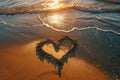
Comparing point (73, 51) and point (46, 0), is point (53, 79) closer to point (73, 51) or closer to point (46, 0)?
point (73, 51)

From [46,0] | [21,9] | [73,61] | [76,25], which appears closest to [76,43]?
[73,61]

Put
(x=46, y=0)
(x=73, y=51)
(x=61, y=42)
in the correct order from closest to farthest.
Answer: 1. (x=73, y=51)
2. (x=61, y=42)
3. (x=46, y=0)

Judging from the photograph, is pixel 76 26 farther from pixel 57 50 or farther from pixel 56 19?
pixel 57 50

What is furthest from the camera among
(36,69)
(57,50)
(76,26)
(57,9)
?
(57,9)

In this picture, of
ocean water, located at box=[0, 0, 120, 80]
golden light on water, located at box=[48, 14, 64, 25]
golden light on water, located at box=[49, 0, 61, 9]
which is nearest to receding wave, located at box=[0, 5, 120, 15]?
ocean water, located at box=[0, 0, 120, 80]

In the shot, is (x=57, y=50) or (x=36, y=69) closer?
(x=36, y=69)

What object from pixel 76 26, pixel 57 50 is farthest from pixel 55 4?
pixel 57 50

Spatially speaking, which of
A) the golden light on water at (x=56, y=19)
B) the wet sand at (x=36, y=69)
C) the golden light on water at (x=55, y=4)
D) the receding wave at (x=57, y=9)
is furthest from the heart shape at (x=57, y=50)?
the golden light on water at (x=55, y=4)
